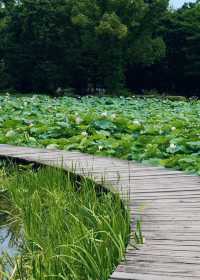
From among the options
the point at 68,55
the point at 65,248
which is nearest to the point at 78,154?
the point at 65,248

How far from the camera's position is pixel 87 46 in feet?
105

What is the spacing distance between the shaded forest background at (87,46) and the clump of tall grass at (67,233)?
26.1 m

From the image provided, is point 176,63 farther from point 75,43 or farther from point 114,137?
point 114,137

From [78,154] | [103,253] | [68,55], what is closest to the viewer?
[103,253]

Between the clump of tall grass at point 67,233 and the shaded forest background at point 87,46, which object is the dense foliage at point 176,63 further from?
the clump of tall grass at point 67,233

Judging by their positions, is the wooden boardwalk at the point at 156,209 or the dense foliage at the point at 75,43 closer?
the wooden boardwalk at the point at 156,209

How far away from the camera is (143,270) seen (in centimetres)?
305

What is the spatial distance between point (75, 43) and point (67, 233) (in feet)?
98.8

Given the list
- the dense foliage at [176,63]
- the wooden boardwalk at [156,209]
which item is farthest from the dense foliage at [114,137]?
the dense foliage at [176,63]

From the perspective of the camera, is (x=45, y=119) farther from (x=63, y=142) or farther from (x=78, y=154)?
(x=78, y=154)

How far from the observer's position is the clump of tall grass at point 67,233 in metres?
3.44

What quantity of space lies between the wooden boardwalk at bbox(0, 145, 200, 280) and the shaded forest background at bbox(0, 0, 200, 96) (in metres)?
24.9

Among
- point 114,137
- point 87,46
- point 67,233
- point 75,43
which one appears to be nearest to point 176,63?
point 75,43

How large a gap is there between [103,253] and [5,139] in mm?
5761
